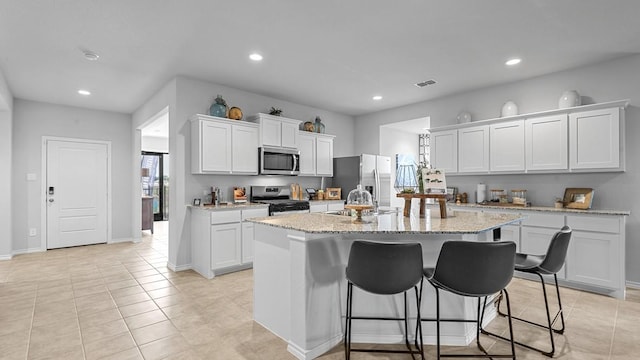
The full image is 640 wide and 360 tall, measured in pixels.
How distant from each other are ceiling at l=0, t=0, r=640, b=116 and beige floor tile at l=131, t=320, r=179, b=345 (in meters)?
2.71

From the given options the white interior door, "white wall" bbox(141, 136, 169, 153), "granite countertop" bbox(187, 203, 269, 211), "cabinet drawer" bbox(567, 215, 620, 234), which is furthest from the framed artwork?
"white wall" bbox(141, 136, 169, 153)

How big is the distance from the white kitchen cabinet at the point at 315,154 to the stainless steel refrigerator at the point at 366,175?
23 cm

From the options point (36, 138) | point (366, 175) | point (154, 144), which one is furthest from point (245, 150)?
point (154, 144)

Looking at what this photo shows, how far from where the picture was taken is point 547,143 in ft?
13.1

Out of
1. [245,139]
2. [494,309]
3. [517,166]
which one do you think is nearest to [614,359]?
[494,309]

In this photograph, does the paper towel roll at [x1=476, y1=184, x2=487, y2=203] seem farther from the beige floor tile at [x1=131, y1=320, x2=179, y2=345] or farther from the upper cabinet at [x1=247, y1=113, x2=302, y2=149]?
the beige floor tile at [x1=131, y1=320, x2=179, y2=345]

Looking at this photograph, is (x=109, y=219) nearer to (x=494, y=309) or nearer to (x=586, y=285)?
(x=494, y=309)

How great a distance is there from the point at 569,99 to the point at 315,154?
3.75 m

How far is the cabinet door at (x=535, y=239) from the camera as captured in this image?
3727 millimetres

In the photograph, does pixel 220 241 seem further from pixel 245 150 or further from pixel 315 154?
pixel 315 154

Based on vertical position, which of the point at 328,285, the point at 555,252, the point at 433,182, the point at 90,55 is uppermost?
the point at 90,55

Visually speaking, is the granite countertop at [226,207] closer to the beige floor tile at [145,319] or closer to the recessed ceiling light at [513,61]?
the beige floor tile at [145,319]

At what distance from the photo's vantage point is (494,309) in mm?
2859

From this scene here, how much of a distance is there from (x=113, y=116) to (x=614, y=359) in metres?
7.92
